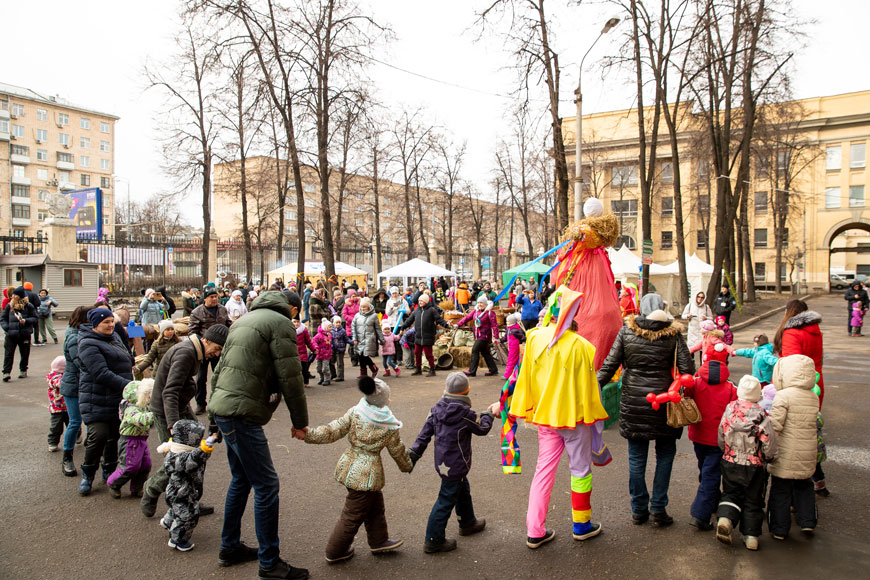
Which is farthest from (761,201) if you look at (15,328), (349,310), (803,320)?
(15,328)

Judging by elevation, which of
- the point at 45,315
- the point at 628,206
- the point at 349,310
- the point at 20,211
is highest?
the point at 20,211

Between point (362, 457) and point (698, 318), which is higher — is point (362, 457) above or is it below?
below

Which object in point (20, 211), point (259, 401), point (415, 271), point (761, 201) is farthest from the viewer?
point (20, 211)

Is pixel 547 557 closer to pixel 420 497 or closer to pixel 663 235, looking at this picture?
pixel 420 497

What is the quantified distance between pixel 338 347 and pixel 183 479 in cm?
658

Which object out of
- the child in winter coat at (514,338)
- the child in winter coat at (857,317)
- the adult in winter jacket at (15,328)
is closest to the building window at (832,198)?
the child in winter coat at (857,317)

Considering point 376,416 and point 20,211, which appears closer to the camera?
point 376,416

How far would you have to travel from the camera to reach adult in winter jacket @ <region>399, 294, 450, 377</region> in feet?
37.1

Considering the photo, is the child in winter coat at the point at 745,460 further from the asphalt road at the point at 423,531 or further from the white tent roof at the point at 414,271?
the white tent roof at the point at 414,271

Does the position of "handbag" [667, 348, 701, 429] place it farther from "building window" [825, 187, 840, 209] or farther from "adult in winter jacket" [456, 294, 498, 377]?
"building window" [825, 187, 840, 209]

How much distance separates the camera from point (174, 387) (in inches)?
185

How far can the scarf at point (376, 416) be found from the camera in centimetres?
385

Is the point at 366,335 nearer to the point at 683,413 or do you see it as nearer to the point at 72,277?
the point at 683,413

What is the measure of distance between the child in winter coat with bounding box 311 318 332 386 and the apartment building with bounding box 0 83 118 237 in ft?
196
